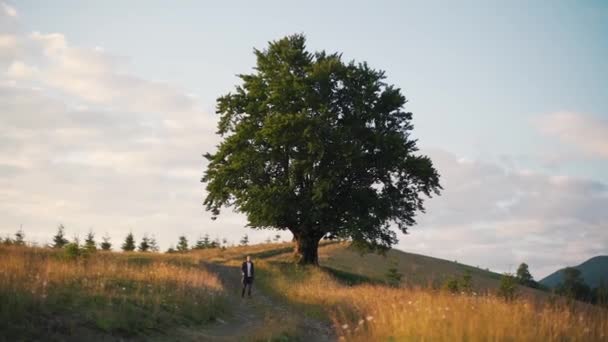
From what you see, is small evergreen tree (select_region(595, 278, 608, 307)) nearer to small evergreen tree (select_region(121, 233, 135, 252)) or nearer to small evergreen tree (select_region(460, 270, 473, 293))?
small evergreen tree (select_region(460, 270, 473, 293))

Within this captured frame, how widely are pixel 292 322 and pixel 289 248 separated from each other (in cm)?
3310

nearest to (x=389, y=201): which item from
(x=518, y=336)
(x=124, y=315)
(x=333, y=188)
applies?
(x=333, y=188)

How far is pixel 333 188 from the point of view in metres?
36.8

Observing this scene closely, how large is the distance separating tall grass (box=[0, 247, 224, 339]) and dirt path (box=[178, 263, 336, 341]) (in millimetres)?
747

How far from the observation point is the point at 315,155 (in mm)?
36062

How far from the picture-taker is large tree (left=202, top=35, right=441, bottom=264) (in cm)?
3559

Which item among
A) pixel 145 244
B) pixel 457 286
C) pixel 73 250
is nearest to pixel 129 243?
pixel 145 244

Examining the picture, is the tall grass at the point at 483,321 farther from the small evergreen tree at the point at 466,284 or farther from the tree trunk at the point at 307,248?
the tree trunk at the point at 307,248

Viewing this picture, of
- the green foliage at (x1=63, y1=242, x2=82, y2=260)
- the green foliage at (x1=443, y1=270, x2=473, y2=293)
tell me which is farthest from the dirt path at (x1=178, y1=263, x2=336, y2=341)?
the green foliage at (x1=63, y1=242, x2=82, y2=260)

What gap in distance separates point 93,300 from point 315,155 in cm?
2335

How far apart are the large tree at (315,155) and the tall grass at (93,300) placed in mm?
16154

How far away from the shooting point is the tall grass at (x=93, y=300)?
11.3 metres

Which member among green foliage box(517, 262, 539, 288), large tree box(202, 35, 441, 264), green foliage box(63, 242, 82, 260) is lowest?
green foliage box(517, 262, 539, 288)

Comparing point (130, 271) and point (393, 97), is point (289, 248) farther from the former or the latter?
point (130, 271)
